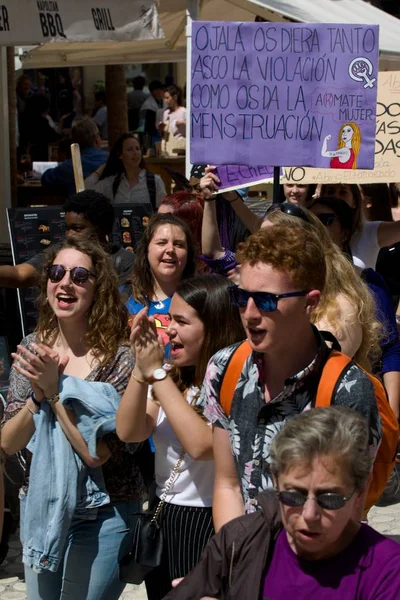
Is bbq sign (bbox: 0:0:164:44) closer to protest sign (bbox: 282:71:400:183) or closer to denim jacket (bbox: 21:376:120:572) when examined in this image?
protest sign (bbox: 282:71:400:183)

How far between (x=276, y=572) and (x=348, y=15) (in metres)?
11.5

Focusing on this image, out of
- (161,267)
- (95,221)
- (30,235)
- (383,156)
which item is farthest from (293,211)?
(30,235)

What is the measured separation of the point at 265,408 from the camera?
2639mm

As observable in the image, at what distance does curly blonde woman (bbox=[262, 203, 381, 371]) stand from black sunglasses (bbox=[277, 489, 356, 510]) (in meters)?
1.27

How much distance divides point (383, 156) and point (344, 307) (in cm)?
340

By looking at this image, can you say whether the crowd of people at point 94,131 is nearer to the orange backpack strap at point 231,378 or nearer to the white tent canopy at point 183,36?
the white tent canopy at point 183,36

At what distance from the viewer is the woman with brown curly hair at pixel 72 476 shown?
342 centimetres

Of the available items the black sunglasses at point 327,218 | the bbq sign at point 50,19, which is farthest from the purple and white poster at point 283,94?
the bbq sign at point 50,19

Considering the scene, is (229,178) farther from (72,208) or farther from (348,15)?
(348,15)

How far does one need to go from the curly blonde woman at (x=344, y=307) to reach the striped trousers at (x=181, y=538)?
0.74m

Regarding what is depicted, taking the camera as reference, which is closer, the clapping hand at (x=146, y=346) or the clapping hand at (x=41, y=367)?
the clapping hand at (x=146, y=346)

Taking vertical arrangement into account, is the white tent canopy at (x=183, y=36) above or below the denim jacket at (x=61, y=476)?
above

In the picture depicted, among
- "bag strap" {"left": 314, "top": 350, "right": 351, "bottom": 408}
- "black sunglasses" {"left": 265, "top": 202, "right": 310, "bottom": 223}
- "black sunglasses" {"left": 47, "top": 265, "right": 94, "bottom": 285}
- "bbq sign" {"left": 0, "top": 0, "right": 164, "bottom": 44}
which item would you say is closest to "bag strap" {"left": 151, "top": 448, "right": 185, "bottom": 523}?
"black sunglasses" {"left": 47, "top": 265, "right": 94, "bottom": 285}

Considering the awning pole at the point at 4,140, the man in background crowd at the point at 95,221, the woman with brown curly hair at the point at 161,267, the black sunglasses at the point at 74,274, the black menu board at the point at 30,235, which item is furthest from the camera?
the awning pole at the point at 4,140
